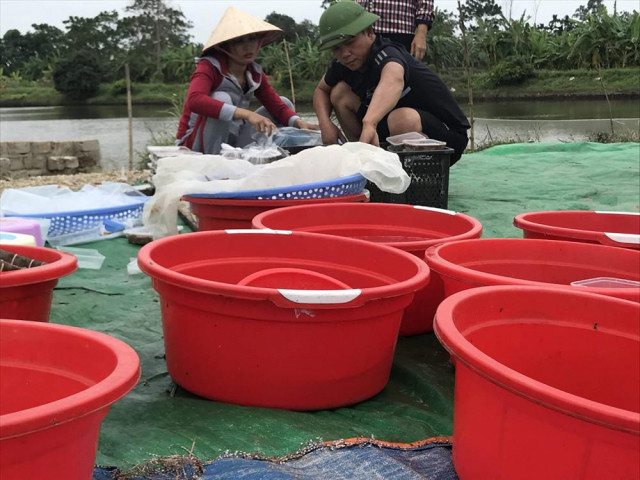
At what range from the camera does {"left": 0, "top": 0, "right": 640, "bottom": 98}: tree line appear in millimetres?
18516

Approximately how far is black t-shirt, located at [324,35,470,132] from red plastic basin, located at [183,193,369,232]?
3.20 ft

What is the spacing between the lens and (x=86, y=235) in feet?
8.46

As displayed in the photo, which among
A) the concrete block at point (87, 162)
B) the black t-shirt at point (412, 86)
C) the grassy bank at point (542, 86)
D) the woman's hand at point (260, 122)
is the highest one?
the grassy bank at point (542, 86)

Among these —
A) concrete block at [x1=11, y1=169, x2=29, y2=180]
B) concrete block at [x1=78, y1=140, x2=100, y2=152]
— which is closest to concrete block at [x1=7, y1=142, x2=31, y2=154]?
concrete block at [x1=11, y1=169, x2=29, y2=180]

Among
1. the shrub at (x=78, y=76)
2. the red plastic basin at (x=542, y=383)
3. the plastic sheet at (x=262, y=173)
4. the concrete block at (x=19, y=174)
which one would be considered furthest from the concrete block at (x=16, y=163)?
the shrub at (x=78, y=76)

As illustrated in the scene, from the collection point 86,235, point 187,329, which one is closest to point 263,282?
point 187,329

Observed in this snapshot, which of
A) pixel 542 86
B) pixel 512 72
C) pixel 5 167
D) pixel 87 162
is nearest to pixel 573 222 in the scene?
pixel 5 167

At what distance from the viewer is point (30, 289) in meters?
1.24

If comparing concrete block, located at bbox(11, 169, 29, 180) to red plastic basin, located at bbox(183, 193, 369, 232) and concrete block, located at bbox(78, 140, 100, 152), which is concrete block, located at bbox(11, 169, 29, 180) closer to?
concrete block, located at bbox(78, 140, 100, 152)

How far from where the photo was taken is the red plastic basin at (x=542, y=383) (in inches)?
27.7

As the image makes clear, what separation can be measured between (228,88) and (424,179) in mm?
1026

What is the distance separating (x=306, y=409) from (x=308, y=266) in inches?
17.4

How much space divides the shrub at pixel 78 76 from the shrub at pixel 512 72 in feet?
68.5

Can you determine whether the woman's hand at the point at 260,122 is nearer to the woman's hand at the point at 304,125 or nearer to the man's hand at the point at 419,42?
the woman's hand at the point at 304,125
